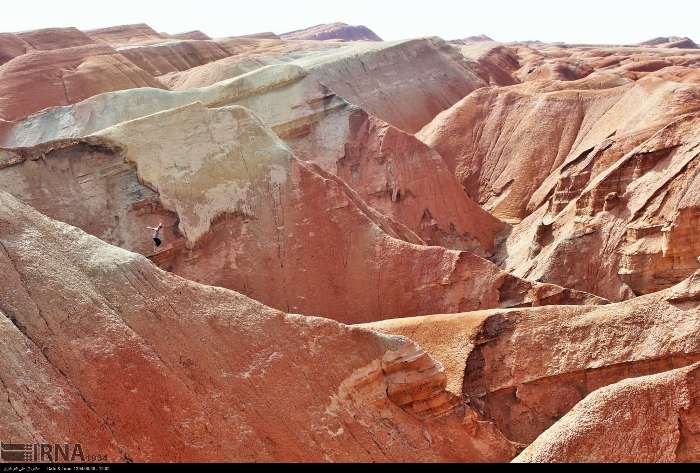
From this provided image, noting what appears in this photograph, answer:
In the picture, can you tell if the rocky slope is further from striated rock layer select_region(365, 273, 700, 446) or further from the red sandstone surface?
striated rock layer select_region(365, 273, 700, 446)

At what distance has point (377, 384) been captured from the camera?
37.5ft

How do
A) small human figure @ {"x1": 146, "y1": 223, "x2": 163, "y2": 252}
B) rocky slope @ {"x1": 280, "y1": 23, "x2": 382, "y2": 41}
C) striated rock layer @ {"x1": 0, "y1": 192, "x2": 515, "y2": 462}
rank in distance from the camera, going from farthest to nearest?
1. rocky slope @ {"x1": 280, "y1": 23, "x2": 382, "y2": 41}
2. small human figure @ {"x1": 146, "y1": 223, "x2": 163, "y2": 252}
3. striated rock layer @ {"x1": 0, "y1": 192, "x2": 515, "y2": 462}

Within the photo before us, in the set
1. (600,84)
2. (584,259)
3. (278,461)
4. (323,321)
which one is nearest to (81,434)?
(278,461)

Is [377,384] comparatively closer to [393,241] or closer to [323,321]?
[323,321]

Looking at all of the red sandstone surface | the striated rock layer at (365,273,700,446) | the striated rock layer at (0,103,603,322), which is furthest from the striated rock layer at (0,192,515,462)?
the striated rock layer at (0,103,603,322)

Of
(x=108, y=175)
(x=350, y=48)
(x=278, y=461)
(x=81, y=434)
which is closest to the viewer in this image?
(x=81, y=434)

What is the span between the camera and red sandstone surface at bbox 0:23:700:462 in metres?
10.2

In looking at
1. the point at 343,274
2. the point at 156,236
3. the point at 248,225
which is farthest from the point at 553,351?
the point at 156,236

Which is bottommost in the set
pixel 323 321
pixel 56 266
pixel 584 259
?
pixel 584 259

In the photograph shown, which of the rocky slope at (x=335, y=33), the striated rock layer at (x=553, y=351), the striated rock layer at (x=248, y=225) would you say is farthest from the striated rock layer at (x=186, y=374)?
the rocky slope at (x=335, y=33)

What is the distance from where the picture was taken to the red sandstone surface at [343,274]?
10188mm

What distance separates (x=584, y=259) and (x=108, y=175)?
38.5 feet

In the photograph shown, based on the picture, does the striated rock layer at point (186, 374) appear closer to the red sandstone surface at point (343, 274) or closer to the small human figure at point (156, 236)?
the red sandstone surface at point (343, 274)

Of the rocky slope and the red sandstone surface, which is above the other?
the rocky slope
